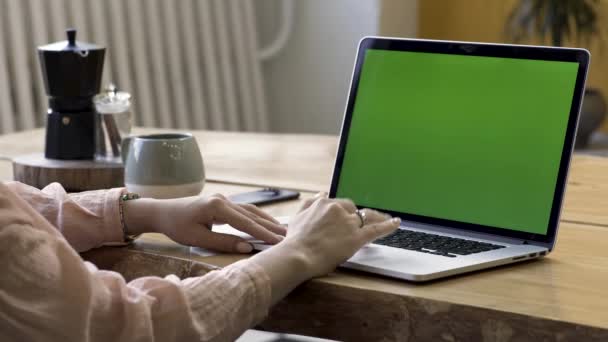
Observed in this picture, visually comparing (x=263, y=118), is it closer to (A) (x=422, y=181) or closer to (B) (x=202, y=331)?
(A) (x=422, y=181)

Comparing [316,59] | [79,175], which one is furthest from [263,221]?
[316,59]

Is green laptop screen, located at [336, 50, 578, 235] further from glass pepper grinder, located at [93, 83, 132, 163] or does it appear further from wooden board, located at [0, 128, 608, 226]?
glass pepper grinder, located at [93, 83, 132, 163]

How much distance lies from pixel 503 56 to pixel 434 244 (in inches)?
10.2

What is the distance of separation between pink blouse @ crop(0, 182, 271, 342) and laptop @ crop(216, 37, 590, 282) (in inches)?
6.2

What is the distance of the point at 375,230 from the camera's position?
1097mm

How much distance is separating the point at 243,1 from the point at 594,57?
134cm

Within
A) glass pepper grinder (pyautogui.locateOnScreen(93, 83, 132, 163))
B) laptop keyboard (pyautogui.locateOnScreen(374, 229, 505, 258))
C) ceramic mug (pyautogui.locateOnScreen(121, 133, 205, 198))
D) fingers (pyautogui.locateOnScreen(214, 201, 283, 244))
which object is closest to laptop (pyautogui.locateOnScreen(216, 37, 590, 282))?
laptop keyboard (pyautogui.locateOnScreen(374, 229, 505, 258))

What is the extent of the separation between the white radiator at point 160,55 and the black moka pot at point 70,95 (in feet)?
4.80

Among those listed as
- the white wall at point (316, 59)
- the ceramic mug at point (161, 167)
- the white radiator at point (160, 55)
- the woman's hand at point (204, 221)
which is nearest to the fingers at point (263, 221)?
the woman's hand at point (204, 221)

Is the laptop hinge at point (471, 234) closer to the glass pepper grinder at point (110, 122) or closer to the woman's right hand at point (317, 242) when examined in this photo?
the woman's right hand at point (317, 242)

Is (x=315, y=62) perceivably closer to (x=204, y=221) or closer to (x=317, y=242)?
(x=204, y=221)

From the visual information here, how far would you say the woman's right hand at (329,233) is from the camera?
1056mm

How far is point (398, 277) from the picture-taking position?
104 centimetres

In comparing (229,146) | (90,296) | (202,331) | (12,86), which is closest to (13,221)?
(90,296)
